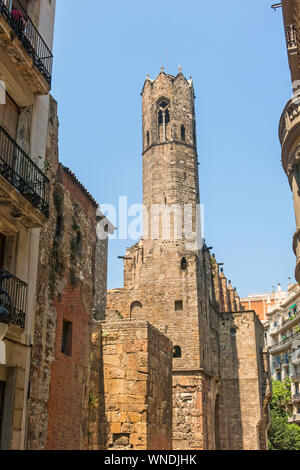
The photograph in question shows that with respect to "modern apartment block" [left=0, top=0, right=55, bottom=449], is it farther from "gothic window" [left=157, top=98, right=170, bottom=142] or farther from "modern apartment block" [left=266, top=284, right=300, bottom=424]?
"modern apartment block" [left=266, top=284, right=300, bottom=424]

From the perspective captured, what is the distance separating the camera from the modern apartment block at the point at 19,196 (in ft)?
29.6

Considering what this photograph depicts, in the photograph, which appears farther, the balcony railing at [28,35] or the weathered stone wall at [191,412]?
the weathered stone wall at [191,412]

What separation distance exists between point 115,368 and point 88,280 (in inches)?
142

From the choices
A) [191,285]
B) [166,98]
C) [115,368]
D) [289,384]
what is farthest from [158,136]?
[289,384]

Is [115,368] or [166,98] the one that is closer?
[115,368]

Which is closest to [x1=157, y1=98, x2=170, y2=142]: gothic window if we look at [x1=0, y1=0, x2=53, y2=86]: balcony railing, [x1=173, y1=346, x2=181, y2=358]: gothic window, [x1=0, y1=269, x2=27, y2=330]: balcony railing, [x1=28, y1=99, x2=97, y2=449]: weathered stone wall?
[x1=173, y1=346, x2=181, y2=358]: gothic window

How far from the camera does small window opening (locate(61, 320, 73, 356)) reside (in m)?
12.2

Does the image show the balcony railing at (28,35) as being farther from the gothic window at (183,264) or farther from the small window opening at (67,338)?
the gothic window at (183,264)

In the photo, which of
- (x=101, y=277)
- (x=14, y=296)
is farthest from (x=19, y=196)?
(x=101, y=277)

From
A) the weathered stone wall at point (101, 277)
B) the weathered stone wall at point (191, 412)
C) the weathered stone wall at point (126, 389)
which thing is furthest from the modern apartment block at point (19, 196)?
the weathered stone wall at point (191, 412)

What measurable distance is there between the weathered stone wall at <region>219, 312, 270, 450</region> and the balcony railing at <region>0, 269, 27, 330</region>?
27737 mm

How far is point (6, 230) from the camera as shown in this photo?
9.67 meters

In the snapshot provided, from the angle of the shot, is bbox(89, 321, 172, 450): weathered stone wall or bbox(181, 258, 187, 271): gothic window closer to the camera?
bbox(89, 321, 172, 450): weathered stone wall
